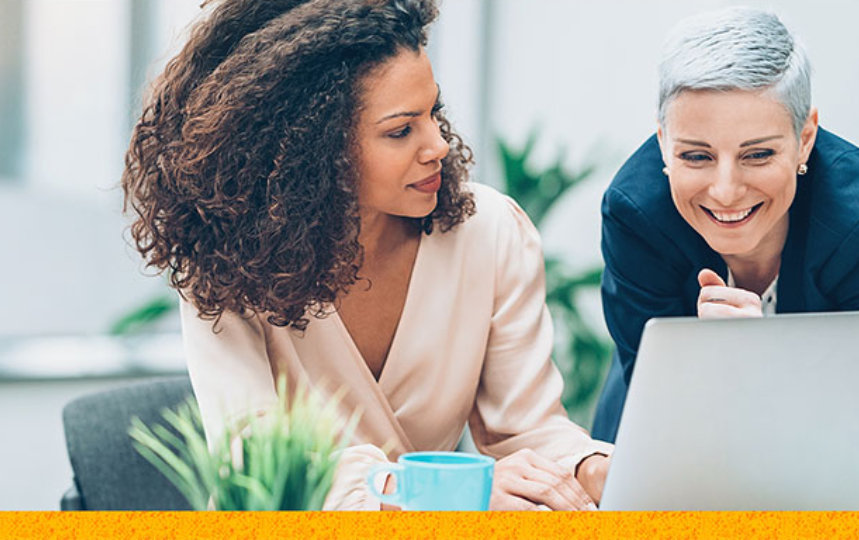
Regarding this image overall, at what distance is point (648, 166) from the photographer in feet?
5.15

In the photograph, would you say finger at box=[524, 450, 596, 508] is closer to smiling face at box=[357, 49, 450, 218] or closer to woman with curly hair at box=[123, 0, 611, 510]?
woman with curly hair at box=[123, 0, 611, 510]

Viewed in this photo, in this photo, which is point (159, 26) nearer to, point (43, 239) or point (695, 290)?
point (43, 239)

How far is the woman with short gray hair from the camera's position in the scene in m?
1.33

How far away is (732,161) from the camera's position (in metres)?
1.35

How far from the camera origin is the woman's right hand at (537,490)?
113cm

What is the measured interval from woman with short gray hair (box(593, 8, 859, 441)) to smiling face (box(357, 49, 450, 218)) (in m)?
0.32

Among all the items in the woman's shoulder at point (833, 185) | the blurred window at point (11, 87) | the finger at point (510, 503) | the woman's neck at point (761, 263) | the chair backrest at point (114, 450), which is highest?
the woman's shoulder at point (833, 185)

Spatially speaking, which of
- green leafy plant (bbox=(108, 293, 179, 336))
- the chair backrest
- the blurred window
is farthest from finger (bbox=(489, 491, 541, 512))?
the blurred window

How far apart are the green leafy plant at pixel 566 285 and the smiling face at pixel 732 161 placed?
1.38m

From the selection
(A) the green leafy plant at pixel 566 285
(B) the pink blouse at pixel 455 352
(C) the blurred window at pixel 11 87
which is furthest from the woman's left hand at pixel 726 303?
(C) the blurred window at pixel 11 87

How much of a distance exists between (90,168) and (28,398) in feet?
2.11

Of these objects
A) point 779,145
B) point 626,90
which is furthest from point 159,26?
point 779,145

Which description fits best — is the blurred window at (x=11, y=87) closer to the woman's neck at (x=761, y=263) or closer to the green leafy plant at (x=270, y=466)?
the woman's neck at (x=761, y=263)

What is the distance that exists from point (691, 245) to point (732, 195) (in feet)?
0.63
